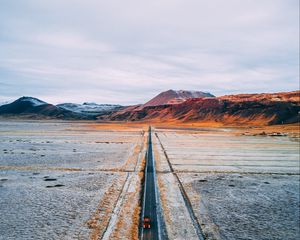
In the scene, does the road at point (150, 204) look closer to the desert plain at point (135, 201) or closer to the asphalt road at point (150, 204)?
the asphalt road at point (150, 204)

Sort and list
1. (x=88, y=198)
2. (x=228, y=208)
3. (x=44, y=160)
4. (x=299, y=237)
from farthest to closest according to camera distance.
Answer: (x=44, y=160)
(x=88, y=198)
(x=228, y=208)
(x=299, y=237)

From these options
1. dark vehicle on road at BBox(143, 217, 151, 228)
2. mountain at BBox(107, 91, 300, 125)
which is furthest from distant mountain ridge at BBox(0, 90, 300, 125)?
dark vehicle on road at BBox(143, 217, 151, 228)

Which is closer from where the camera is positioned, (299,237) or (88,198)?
(299,237)

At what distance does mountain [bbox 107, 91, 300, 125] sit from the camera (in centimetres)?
9462

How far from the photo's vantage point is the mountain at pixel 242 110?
94625 mm

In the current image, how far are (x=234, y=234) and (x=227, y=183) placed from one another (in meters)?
4.92

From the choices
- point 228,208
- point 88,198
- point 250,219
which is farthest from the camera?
point 88,198

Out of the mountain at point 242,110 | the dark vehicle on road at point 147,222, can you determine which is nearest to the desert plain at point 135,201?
the dark vehicle on road at point 147,222

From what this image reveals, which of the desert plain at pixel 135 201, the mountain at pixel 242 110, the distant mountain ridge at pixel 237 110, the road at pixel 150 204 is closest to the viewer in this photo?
the road at pixel 150 204

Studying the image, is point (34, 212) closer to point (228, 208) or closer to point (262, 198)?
point (228, 208)

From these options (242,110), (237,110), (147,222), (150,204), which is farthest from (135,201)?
(237,110)

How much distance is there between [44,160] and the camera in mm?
16203

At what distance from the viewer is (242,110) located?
10825 cm

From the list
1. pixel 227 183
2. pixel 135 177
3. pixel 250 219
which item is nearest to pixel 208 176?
pixel 227 183
